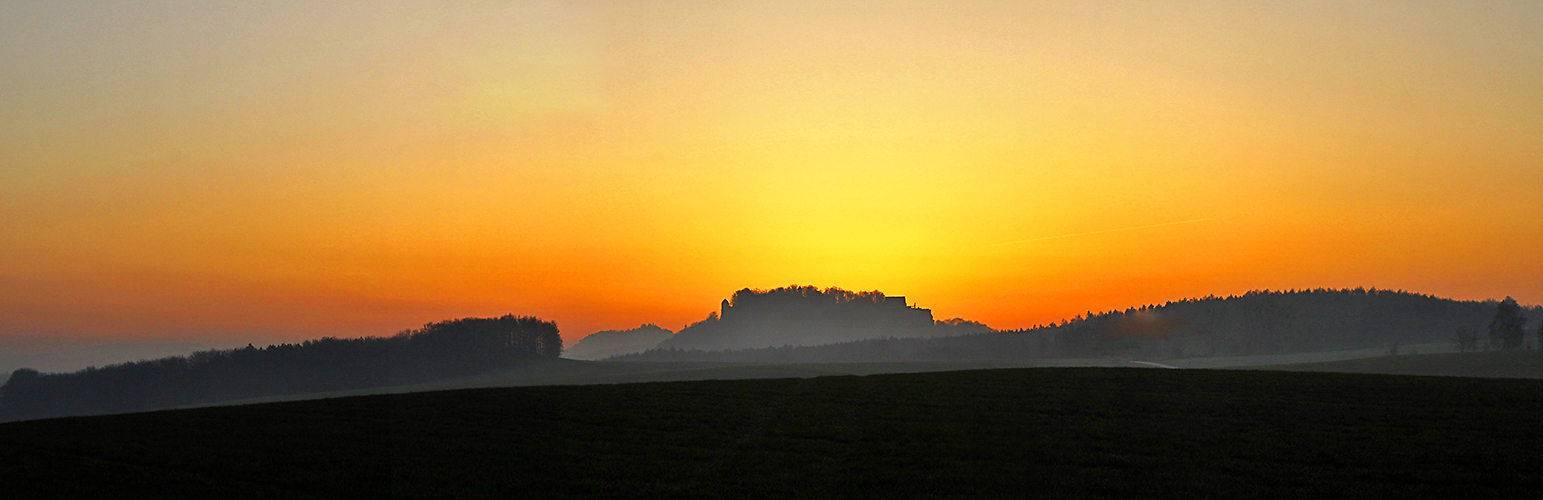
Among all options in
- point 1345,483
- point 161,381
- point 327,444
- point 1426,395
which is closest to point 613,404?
point 327,444

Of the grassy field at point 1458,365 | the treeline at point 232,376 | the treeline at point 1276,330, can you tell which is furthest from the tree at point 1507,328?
the treeline at point 232,376

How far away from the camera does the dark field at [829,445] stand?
1736cm

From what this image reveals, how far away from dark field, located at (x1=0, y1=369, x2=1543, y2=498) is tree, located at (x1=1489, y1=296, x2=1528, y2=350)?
399 ft

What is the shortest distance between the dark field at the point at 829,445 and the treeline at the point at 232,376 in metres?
126

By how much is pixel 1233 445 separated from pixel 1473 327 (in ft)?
716

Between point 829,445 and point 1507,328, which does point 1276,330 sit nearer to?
point 1507,328

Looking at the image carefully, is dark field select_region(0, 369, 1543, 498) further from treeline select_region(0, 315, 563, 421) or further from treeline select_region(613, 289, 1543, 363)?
treeline select_region(613, 289, 1543, 363)

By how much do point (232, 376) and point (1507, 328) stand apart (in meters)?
205

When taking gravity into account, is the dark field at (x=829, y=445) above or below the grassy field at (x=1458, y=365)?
above

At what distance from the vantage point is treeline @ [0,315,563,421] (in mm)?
141875

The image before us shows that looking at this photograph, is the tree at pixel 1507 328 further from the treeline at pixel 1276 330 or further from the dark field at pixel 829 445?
the dark field at pixel 829 445

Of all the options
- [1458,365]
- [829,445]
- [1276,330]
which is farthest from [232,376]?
[1276,330]

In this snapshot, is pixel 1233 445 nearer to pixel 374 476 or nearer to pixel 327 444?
pixel 374 476

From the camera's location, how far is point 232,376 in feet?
479
